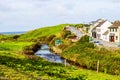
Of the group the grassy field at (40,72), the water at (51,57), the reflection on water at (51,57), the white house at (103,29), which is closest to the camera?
the grassy field at (40,72)

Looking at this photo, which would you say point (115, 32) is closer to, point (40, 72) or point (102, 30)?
point (102, 30)

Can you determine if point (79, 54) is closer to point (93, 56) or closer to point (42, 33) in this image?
point (93, 56)

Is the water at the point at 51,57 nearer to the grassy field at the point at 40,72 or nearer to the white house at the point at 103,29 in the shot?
the grassy field at the point at 40,72

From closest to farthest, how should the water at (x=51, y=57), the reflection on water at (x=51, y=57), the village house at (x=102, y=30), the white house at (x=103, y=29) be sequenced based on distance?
the water at (x=51, y=57), the reflection on water at (x=51, y=57), the village house at (x=102, y=30), the white house at (x=103, y=29)

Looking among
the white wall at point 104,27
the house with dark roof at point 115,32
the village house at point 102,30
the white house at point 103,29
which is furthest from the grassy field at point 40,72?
the white wall at point 104,27

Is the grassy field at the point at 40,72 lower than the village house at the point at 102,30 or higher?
lower

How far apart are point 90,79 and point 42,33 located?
15364cm

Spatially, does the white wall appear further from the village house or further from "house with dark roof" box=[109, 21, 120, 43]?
"house with dark roof" box=[109, 21, 120, 43]

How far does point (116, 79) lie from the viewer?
49969 mm

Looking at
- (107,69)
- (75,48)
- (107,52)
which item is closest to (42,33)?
(75,48)

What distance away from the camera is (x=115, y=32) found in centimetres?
13862

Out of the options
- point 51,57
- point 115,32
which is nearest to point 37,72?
point 51,57

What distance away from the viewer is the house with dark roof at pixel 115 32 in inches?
5404

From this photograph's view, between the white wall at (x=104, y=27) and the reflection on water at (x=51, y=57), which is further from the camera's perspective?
the white wall at (x=104, y=27)
